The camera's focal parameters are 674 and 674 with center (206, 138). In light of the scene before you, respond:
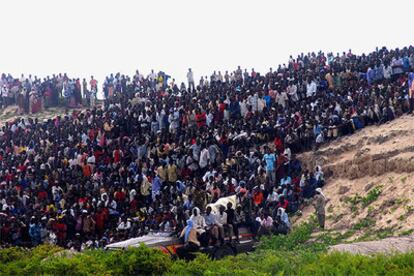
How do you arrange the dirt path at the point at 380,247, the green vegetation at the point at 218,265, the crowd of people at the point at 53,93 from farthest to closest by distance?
the crowd of people at the point at 53,93 → the dirt path at the point at 380,247 → the green vegetation at the point at 218,265

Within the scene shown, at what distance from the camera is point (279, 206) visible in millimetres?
20578

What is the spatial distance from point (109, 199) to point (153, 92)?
11378mm

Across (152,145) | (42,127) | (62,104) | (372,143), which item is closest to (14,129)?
(42,127)

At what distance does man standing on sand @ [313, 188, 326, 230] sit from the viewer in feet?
62.8

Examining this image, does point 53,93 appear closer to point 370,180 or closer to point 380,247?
point 370,180

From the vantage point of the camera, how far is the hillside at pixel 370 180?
1867 centimetres

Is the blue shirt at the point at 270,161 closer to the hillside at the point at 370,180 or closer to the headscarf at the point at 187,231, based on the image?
the hillside at the point at 370,180

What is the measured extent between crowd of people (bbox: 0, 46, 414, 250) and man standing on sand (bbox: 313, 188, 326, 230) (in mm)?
75

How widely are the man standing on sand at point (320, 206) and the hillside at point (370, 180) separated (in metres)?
0.31

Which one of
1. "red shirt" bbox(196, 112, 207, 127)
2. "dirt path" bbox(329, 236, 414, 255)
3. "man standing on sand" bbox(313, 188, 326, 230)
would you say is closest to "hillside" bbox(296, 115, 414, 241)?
"man standing on sand" bbox(313, 188, 326, 230)

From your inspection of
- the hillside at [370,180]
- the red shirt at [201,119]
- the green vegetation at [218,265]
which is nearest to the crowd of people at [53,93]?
the red shirt at [201,119]

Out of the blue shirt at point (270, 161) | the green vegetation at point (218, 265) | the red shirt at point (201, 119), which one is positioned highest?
the red shirt at point (201, 119)

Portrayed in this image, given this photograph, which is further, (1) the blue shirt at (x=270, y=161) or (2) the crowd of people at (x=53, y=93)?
(2) the crowd of people at (x=53, y=93)

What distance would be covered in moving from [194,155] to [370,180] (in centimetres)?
656
